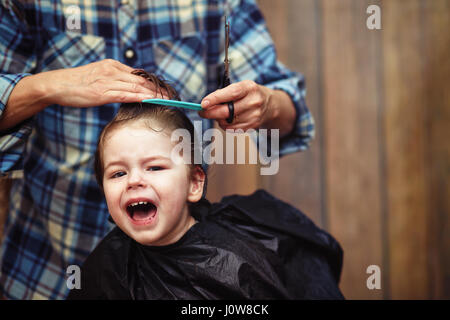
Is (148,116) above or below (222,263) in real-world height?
above

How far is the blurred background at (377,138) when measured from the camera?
4.49 ft

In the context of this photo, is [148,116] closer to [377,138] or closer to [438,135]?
[377,138]

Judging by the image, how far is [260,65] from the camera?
951 mm

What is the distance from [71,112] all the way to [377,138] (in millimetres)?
1014

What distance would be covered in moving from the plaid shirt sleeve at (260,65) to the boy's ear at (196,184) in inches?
12.4

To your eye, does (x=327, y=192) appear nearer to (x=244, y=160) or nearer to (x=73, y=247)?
(x=244, y=160)

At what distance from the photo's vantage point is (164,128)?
0.62 metres

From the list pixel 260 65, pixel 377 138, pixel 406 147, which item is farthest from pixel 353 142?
pixel 260 65

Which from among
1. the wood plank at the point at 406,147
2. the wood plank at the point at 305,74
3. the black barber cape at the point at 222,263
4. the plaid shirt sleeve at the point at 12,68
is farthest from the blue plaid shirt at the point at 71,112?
the wood plank at the point at 406,147

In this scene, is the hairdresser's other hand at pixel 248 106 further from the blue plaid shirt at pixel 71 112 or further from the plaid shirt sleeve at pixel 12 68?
the plaid shirt sleeve at pixel 12 68

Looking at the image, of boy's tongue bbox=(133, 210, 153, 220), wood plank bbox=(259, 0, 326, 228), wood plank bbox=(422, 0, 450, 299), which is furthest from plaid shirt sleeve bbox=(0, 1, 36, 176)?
wood plank bbox=(422, 0, 450, 299)

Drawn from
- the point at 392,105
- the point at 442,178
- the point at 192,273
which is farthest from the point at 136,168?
the point at 442,178

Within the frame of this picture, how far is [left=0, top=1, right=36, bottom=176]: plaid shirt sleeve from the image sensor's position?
67 cm
